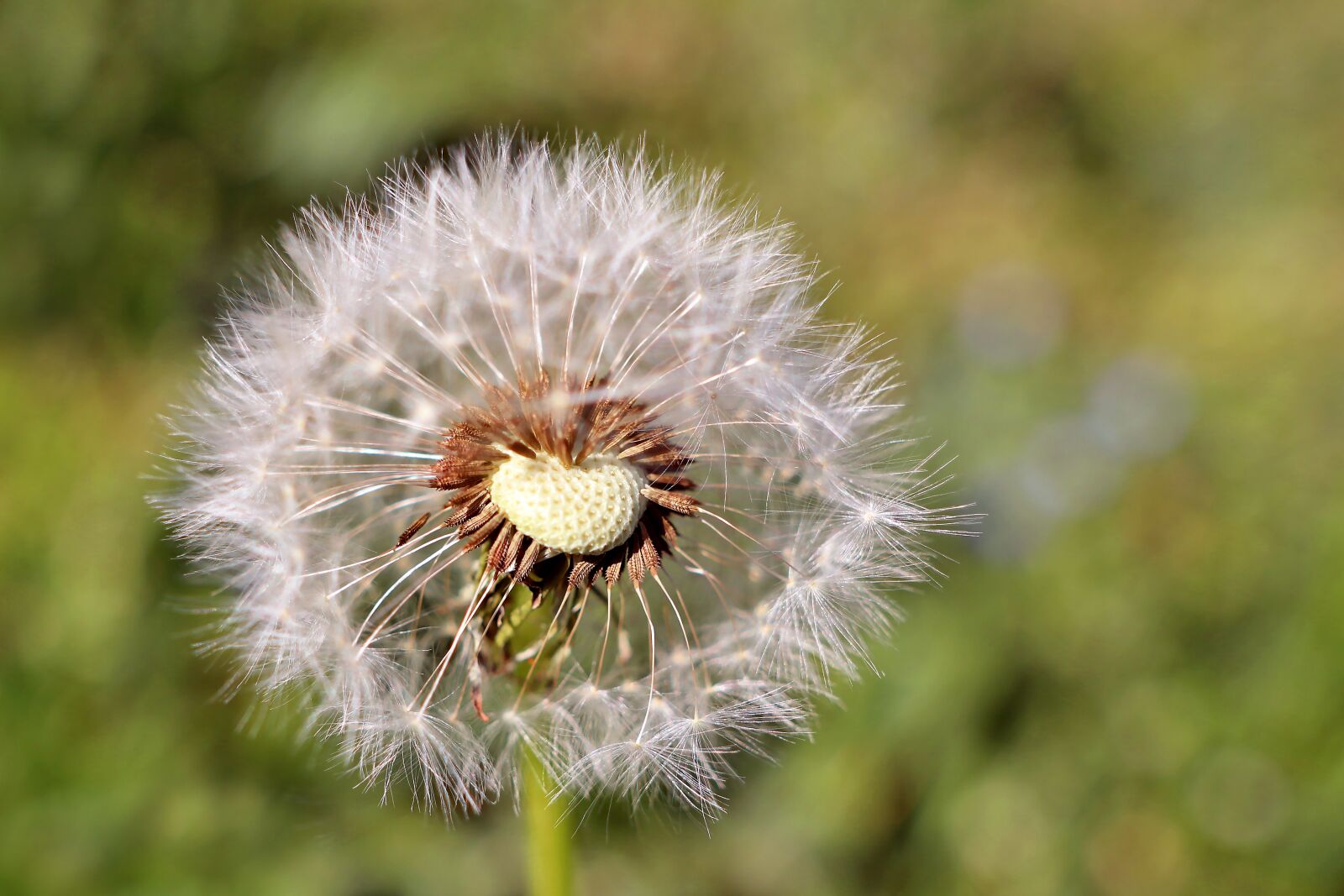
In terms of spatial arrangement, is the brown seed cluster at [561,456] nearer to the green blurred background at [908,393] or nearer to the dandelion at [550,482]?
the dandelion at [550,482]

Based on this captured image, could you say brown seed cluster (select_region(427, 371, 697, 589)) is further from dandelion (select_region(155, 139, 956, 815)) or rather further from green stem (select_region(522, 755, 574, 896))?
green stem (select_region(522, 755, 574, 896))

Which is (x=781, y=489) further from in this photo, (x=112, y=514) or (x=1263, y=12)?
(x=1263, y=12)

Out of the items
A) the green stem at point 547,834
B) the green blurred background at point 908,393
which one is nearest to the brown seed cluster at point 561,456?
the green stem at point 547,834

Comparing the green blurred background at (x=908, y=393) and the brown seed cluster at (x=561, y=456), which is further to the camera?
the green blurred background at (x=908, y=393)

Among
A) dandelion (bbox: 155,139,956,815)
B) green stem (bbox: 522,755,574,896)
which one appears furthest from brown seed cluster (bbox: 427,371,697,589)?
green stem (bbox: 522,755,574,896)

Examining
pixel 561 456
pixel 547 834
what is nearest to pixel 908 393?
pixel 561 456
